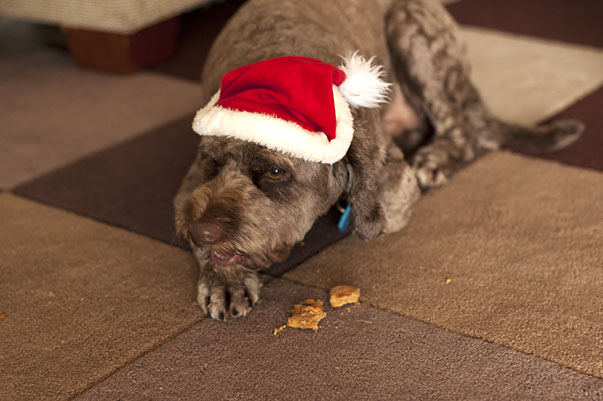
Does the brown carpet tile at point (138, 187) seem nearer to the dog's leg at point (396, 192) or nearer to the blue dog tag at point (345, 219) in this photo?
the blue dog tag at point (345, 219)

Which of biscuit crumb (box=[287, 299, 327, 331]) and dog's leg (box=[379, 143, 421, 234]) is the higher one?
dog's leg (box=[379, 143, 421, 234])

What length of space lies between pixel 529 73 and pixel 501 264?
228 centimetres

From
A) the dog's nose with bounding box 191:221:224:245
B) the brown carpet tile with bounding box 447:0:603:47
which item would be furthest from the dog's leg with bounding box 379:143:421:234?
the brown carpet tile with bounding box 447:0:603:47

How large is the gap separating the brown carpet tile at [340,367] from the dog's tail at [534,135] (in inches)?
56.8

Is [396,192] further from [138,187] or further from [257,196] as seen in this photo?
[138,187]

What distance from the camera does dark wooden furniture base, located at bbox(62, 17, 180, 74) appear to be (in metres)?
4.27

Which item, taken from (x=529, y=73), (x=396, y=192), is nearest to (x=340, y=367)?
(x=396, y=192)

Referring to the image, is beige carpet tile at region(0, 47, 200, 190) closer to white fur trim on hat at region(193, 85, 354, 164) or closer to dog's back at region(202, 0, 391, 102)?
dog's back at region(202, 0, 391, 102)

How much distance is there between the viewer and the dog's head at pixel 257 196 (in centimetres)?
182

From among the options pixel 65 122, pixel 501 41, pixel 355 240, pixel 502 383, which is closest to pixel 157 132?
pixel 65 122

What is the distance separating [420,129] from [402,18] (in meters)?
0.52

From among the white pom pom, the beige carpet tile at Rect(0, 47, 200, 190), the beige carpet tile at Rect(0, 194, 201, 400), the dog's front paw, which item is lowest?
the beige carpet tile at Rect(0, 47, 200, 190)

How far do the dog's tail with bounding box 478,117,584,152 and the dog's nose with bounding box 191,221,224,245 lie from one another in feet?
5.66

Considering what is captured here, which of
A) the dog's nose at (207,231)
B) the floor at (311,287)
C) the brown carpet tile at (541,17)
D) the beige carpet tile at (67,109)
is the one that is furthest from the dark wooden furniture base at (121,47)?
the dog's nose at (207,231)
